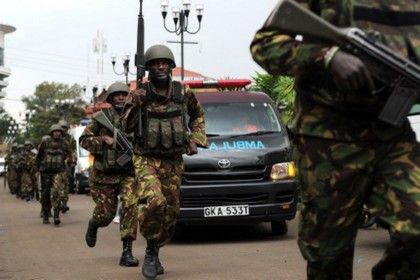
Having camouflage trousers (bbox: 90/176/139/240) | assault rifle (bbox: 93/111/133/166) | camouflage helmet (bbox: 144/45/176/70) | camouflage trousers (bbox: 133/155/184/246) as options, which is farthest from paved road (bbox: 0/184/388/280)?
camouflage helmet (bbox: 144/45/176/70)

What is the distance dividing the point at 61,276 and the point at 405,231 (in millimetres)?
5072

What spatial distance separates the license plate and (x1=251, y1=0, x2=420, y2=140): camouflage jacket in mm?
6476

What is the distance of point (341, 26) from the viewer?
11.5 feet

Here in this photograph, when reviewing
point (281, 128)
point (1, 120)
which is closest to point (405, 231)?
point (281, 128)

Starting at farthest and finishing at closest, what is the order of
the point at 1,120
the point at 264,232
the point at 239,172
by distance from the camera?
the point at 1,120
the point at 264,232
the point at 239,172

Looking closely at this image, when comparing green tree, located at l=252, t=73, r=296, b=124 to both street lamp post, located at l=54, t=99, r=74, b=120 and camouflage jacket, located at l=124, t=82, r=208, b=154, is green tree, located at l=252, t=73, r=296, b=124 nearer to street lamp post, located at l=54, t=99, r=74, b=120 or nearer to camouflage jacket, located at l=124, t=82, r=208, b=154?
camouflage jacket, located at l=124, t=82, r=208, b=154

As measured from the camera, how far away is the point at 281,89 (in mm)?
17688

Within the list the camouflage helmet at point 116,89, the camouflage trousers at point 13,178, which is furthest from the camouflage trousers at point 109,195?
the camouflage trousers at point 13,178

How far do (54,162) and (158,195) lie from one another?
340 inches

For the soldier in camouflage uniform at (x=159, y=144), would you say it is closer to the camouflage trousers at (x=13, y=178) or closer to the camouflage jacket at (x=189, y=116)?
the camouflage jacket at (x=189, y=116)

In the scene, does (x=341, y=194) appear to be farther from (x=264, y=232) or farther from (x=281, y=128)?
(x=264, y=232)

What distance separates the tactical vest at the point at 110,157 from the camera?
29.0 feet

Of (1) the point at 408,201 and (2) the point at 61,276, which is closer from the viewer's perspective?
(1) the point at 408,201

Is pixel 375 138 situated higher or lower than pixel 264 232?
higher
